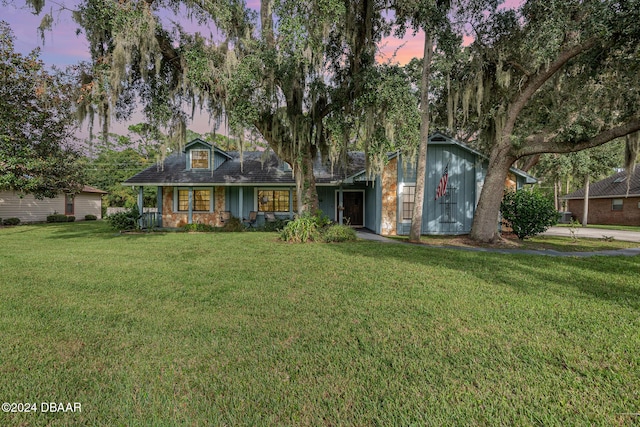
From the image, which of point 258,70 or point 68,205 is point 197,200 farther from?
point 68,205

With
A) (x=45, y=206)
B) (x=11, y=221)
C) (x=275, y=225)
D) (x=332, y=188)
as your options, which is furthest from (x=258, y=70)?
(x=45, y=206)

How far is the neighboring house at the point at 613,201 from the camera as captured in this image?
2039cm

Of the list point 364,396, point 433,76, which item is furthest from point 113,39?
point 364,396

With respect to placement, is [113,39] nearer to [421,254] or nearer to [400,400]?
[421,254]

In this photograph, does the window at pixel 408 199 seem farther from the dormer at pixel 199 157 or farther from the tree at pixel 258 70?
the dormer at pixel 199 157

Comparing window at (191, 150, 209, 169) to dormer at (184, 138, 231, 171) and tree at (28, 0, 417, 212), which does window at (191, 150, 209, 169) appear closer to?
dormer at (184, 138, 231, 171)

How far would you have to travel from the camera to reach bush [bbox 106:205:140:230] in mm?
13406

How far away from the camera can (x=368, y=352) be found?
2.68m

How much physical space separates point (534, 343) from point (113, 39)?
36.8 feet

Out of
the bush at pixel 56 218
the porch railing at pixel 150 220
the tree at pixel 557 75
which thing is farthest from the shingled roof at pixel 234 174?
the bush at pixel 56 218

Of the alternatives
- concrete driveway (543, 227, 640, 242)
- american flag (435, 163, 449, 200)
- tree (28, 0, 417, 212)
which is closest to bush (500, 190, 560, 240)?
american flag (435, 163, 449, 200)

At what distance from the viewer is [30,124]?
40.3ft

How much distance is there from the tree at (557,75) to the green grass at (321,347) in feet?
16.2

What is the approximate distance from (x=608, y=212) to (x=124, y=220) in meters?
31.4
